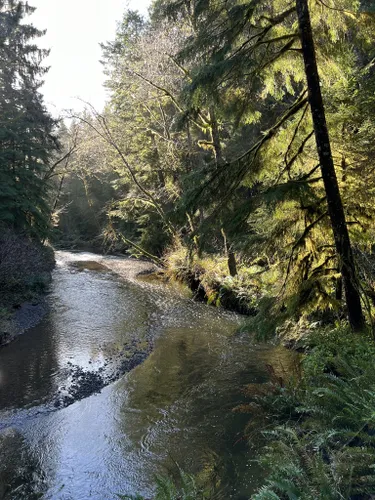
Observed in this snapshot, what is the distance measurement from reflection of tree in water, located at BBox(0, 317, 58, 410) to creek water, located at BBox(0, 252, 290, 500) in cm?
2

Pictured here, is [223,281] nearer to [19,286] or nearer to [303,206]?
[19,286]

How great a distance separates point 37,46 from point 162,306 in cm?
1844

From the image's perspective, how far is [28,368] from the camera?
28.8ft

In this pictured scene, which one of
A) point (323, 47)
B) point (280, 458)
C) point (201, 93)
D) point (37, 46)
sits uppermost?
point (37, 46)

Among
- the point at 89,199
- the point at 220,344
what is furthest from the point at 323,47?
the point at 89,199

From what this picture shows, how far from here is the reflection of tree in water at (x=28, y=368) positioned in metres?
7.45

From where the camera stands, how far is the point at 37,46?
2317 centimetres

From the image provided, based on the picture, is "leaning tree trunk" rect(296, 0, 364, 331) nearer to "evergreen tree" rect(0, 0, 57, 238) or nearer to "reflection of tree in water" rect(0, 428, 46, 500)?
"reflection of tree in water" rect(0, 428, 46, 500)

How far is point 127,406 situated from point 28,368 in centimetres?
313

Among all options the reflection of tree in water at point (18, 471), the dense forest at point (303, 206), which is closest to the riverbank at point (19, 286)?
the reflection of tree in water at point (18, 471)

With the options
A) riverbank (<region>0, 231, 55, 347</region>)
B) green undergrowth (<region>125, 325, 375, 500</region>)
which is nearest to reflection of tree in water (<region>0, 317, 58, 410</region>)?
riverbank (<region>0, 231, 55, 347</region>)

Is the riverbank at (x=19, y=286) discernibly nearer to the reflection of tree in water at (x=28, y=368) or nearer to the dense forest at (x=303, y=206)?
the reflection of tree in water at (x=28, y=368)

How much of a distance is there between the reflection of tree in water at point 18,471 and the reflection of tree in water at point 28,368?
51.1 inches

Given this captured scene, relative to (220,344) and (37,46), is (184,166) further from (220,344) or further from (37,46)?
(37,46)
